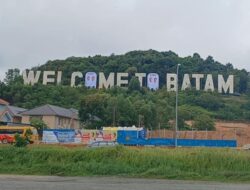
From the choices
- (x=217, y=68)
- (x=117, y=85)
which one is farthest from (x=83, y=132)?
(x=217, y=68)

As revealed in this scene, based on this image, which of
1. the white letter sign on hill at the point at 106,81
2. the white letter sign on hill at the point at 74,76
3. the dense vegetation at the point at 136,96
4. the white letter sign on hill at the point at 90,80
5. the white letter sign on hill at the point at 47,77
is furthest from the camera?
the white letter sign on hill at the point at 47,77

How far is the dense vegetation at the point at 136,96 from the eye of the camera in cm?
10125

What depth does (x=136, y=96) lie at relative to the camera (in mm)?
129000

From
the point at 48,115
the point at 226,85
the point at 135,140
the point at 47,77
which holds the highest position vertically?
the point at 47,77

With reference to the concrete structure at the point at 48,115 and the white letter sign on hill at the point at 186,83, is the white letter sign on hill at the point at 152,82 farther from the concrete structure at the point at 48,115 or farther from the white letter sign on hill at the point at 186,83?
the concrete structure at the point at 48,115

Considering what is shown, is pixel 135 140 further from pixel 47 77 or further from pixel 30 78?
pixel 47 77

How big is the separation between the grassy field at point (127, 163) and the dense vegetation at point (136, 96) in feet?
200

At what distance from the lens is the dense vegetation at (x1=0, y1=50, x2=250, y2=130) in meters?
101

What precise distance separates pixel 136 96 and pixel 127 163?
94810 millimetres

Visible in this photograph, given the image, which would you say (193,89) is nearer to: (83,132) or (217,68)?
(217,68)

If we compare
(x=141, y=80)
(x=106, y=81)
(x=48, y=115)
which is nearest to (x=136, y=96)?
(x=106, y=81)

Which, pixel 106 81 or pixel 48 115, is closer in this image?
pixel 48 115

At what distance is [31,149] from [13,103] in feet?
326

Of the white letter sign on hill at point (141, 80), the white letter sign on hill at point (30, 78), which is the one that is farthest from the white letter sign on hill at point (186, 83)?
the white letter sign on hill at point (30, 78)
